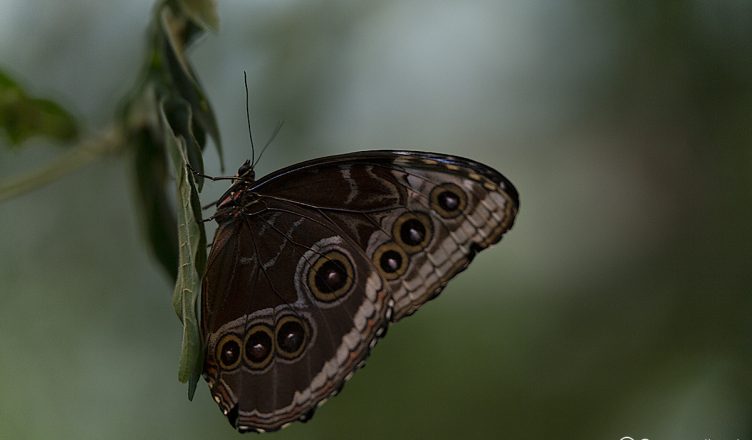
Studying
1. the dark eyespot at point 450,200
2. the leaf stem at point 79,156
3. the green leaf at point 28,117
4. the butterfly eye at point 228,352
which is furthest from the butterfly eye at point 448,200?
the green leaf at point 28,117


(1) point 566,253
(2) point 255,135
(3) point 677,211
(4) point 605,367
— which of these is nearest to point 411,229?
(2) point 255,135

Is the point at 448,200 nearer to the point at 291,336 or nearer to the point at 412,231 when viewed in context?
the point at 412,231

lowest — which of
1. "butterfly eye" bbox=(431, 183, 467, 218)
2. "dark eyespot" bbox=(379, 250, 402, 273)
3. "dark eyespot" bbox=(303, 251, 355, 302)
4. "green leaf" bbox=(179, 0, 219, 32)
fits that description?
"dark eyespot" bbox=(303, 251, 355, 302)

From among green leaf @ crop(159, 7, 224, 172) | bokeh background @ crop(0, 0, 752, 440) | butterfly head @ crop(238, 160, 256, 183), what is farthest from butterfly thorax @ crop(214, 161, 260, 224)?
bokeh background @ crop(0, 0, 752, 440)

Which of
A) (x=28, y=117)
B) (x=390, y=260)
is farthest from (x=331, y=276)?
(x=28, y=117)

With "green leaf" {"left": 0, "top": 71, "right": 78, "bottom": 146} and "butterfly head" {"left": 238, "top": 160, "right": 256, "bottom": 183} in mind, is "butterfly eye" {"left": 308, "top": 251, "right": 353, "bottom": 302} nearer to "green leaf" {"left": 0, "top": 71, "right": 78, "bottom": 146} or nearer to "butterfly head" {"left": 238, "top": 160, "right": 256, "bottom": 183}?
"butterfly head" {"left": 238, "top": 160, "right": 256, "bottom": 183}

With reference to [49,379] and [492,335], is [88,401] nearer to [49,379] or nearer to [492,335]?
[49,379]
